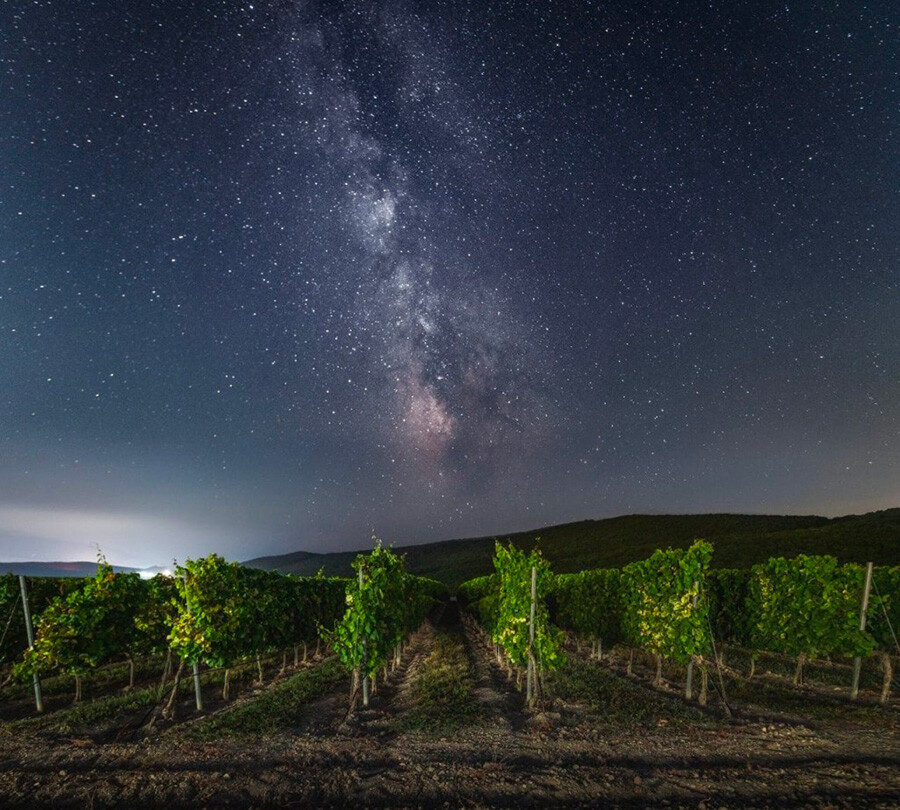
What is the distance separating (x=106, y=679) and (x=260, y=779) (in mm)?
13454

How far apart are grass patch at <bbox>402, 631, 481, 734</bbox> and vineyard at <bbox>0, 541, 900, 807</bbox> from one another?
117mm

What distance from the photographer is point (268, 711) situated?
12.1m

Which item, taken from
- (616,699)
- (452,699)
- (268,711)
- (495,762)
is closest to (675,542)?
(616,699)

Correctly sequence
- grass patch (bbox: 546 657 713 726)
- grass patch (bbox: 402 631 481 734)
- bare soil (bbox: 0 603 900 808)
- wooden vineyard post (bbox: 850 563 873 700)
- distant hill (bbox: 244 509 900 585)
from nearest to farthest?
bare soil (bbox: 0 603 900 808) < grass patch (bbox: 402 631 481 734) < grass patch (bbox: 546 657 713 726) < wooden vineyard post (bbox: 850 563 873 700) < distant hill (bbox: 244 509 900 585)

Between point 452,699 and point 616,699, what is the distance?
14.1 ft

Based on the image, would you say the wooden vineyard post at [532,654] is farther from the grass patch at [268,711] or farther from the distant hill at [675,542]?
the distant hill at [675,542]

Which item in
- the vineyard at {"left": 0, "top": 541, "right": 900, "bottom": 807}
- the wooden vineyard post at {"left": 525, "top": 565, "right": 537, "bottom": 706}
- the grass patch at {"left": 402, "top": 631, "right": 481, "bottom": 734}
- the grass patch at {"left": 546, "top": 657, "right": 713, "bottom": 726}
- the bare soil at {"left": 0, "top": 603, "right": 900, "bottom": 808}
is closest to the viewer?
the bare soil at {"left": 0, "top": 603, "right": 900, "bottom": 808}

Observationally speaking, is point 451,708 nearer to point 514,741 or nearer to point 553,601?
point 514,741

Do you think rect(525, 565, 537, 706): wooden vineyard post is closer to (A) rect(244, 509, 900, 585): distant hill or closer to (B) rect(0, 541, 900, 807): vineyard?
(B) rect(0, 541, 900, 807): vineyard

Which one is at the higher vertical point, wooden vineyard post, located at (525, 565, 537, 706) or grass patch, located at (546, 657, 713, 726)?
wooden vineyard post, located at (525, 565, 537, 706)

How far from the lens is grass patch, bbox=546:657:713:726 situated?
1112 centimetres

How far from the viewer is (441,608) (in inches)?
2437

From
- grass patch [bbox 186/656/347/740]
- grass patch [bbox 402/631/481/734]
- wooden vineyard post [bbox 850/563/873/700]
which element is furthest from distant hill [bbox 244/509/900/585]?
wooden vineyard post [bbox 850/563/873/700]

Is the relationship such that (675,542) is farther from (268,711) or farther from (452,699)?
(268,711)
